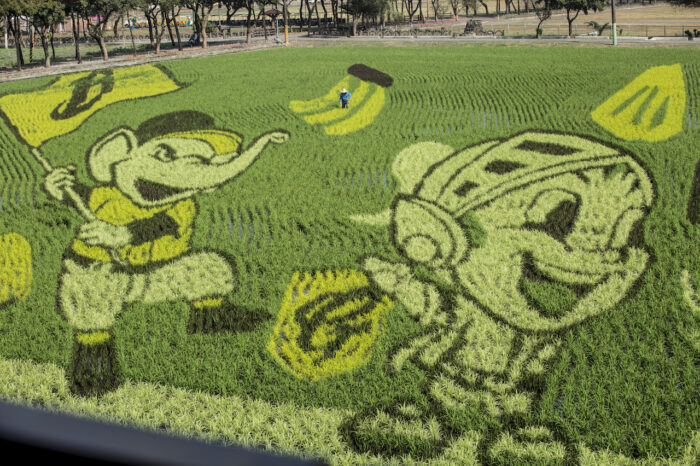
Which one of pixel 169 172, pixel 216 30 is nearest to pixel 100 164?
pixel 169 172

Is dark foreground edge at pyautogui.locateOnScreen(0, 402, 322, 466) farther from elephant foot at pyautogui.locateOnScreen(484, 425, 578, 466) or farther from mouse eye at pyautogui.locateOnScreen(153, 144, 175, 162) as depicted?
mouse eye at pyautogui.locateOnScreen(153, 144, 175, 162)

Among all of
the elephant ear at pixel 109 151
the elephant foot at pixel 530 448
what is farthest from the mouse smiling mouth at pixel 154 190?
the elephant foot at pixel 530 448

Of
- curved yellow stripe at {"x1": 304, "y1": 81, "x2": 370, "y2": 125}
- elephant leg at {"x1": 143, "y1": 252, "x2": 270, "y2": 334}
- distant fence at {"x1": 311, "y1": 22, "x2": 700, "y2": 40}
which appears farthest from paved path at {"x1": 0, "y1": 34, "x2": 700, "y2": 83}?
elephant leg at {"x1": 143, "y1": 252, "x2": 270, "y2": 334}

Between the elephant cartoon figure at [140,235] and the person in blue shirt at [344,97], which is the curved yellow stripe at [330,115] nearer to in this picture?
the person in blue shirt at [344,97]

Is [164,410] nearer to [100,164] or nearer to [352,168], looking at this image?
[352,168]

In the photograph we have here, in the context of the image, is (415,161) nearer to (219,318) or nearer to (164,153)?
(164,153)

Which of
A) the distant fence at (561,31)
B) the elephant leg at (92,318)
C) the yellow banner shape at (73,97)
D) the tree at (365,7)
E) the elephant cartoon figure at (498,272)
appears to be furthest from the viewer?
the tree at (365,7)
